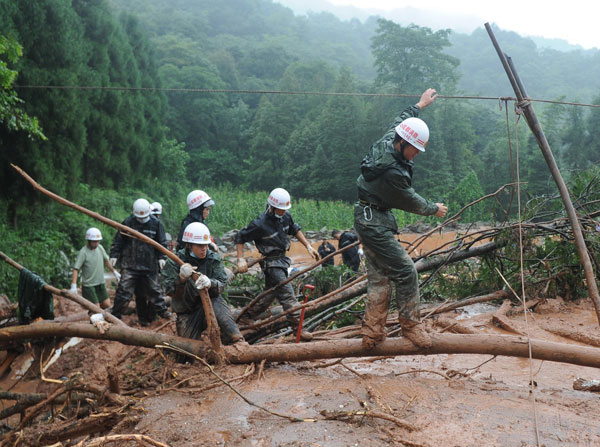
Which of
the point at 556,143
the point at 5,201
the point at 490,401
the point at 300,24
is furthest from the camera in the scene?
the point at 300,24

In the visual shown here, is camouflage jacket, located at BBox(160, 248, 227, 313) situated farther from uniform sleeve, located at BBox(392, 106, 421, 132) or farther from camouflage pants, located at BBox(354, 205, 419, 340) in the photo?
uniform sleeve, located at BBox(392, 106, 421, 132)

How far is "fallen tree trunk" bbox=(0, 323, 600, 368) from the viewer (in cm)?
394

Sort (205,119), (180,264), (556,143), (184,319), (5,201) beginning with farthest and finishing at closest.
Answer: (205,119)
(556,143)
(5,201)
(184,319)
(180,264)

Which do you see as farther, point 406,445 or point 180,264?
point 180,264

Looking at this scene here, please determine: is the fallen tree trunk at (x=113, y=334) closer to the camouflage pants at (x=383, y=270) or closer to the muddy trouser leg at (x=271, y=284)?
the muddy trouser leg at (x=271, y=284)

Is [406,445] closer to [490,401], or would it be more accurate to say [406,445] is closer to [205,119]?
[490,401]

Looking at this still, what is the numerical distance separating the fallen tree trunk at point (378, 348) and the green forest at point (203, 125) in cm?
130

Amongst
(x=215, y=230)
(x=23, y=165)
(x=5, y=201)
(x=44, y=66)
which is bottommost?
(x=215, y=230)

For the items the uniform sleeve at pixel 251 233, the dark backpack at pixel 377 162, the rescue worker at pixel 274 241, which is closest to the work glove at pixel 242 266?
the rescue worker at pixel 274 241

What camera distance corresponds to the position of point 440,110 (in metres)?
36.0

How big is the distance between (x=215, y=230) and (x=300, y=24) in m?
95.2

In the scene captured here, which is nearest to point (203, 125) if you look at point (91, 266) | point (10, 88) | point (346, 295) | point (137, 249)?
point (10, 88)

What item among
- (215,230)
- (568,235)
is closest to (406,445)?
(568,235)

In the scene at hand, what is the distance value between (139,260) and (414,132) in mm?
4442
